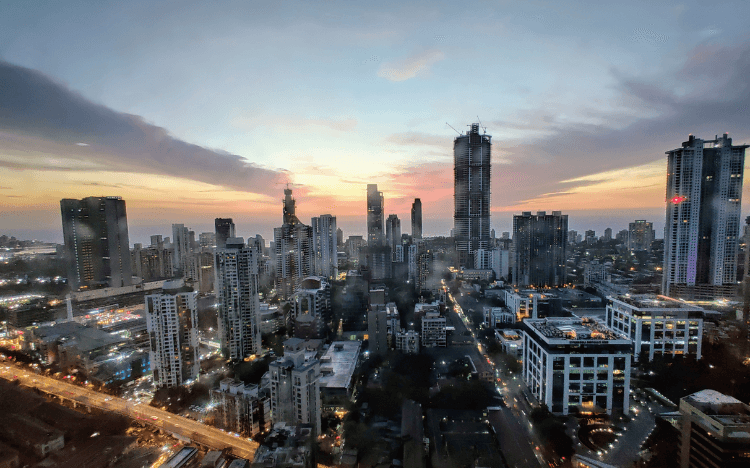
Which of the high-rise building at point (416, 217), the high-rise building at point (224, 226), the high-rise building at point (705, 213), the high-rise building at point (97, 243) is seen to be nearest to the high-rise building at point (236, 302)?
the high-rise building at point (224, 226)

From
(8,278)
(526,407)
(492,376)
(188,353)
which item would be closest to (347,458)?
(526,407)

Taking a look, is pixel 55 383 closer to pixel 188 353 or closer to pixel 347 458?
pixel 188 353

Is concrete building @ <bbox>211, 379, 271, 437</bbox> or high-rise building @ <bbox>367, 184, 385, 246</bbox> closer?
concrete building @ <bbox>211, 379, 271, 437</bbox>

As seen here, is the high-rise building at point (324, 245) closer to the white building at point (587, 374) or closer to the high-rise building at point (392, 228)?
the high-rise building at point (392, 228)

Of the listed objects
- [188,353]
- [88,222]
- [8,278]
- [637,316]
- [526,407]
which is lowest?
[526,407]

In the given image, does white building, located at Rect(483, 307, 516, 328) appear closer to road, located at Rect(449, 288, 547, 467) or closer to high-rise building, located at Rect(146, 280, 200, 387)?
road, located at Rect(449, 288, 547, 467)

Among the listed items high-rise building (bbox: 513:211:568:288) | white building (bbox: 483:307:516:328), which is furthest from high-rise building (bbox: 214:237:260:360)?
high-rise building (bbox: 513:211:568:288)
